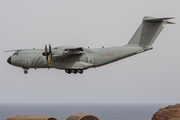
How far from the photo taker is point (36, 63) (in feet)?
190

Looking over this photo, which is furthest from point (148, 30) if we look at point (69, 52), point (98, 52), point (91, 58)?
point (69, 52)

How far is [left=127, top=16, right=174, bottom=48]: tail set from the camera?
2195 inches

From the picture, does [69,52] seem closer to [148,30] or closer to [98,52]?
[98,52]

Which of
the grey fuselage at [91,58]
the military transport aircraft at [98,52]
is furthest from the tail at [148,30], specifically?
the grey fuselage at [91,58]

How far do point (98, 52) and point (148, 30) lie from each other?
25.5ft

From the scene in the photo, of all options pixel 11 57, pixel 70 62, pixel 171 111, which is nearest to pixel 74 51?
pixel 70 62

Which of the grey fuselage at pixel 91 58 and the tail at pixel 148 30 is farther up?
the tail at pixel 148 30

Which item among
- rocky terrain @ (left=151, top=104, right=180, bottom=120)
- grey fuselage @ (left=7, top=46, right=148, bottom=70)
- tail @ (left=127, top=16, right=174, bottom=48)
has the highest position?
tail @ (left=127, top=16, right=174, bottom=48)

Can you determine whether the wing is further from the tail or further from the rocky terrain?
the rocky terrain

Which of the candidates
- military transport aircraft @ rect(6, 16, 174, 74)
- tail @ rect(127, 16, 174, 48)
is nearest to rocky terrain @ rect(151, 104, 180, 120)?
tail @ rect(127, 16, 174, 48)

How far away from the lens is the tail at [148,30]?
5575 centimetres

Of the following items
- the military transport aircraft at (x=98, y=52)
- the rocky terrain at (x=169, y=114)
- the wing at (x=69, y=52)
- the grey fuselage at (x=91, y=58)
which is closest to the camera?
the wing at (x=69, y=52)

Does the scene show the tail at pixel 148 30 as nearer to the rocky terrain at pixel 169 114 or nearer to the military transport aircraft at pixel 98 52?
the military transport aircraft at pixel 98 52

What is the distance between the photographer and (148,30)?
56312mm
